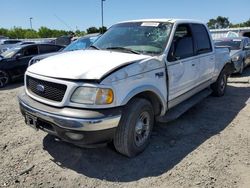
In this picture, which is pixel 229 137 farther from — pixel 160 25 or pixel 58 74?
pixel 58 74

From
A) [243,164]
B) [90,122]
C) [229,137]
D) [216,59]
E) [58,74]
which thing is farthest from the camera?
[216,59]

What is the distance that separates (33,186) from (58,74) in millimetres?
1378

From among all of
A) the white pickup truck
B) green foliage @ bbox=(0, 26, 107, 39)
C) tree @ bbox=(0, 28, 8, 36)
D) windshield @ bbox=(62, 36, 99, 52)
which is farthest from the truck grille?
tree @ bbox=(0, 28, 8, 36)

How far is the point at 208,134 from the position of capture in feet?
15.8

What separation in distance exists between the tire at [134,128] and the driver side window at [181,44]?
96 cm

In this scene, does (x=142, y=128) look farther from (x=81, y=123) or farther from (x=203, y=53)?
(x=203, y=53)

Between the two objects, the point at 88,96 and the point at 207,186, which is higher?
the point at 88,96

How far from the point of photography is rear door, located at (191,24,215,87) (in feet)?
18.1

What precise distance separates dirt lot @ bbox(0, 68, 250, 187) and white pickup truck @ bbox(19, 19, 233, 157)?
1.17ft

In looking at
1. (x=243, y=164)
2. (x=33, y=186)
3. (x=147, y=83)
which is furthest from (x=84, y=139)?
(x=243, y=164)

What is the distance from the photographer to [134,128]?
3.76m

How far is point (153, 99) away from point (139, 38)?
108cm

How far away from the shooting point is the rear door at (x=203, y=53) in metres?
5.51

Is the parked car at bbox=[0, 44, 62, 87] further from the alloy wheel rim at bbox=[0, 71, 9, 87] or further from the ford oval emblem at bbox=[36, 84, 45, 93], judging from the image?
the ford oval emblem at bbox=[36, 84, 45, 93]
